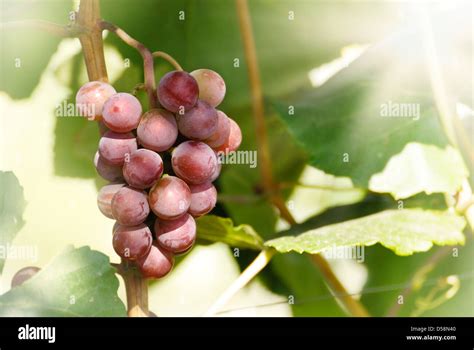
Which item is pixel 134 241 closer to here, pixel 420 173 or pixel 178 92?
pixel 178 92

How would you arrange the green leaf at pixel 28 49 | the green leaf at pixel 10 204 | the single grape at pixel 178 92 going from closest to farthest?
the single grape at pixel 178 92 < the green leaf at pixel 10 204 < the green leaf at pixel 28 49

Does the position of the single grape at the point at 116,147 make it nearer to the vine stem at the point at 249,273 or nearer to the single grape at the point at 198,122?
the single grape at the point at 198,122

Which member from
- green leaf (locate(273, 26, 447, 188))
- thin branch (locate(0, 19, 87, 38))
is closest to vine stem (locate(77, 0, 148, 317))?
thin branch (locate(0, 19, 87, 38))

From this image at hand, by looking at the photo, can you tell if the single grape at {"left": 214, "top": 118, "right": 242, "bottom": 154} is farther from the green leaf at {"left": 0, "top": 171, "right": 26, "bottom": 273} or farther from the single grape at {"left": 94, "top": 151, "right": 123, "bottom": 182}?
the green leaf at {"left": 0, "top": 171, "right": 26, "bottom": 273}

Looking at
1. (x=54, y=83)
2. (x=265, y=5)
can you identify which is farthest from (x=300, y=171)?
(x=54, y=83)

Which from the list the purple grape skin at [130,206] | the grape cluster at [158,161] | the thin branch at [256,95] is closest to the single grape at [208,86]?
the grape cluster at [158,161]

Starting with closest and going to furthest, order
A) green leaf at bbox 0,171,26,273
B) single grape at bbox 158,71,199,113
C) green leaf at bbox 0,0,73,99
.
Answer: single grape at bbox 158,71,199,113, green leaf at bbox 0,171,26,273, green leaf at bbox 0,0,73,99
